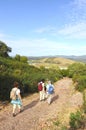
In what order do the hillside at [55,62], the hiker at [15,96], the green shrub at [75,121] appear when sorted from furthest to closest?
1. the hillside at [55,62]
2. the hiker at [15,96]
3. the green shrub at [75,121]

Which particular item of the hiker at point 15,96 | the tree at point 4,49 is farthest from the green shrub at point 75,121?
the tree at point 4,49

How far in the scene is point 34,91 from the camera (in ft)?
91.5

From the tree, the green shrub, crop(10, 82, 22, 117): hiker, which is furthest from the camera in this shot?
the tree

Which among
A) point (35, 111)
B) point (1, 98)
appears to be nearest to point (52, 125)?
point (35, 111)

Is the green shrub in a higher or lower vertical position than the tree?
lower

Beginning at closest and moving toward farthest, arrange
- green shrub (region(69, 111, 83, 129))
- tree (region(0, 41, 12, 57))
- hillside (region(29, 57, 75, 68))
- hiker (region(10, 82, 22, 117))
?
green shrub (region(69, 111, 83, 129))
hiker (region(10, 82, 22, 117))
tree (region(0, 41, 12, 57))
hillside (region(29, 57, 75, 68))

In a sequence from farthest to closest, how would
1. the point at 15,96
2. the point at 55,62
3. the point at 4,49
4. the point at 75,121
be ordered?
the point at 55,62
the point at 4,49
the point at 15,96
the point at 75,121

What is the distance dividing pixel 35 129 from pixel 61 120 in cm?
190

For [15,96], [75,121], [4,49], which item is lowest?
[75,121]

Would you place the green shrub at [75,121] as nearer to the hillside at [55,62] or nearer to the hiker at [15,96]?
the hiker at [15,96]

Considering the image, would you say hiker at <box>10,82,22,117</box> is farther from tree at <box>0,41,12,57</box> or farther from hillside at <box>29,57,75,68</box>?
hillside at <box>29,57,75,68</box>

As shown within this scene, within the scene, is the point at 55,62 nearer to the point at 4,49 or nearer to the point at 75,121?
the point at 4,49

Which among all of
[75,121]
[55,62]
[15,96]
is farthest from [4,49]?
[55,62]


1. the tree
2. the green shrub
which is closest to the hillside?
the tree
